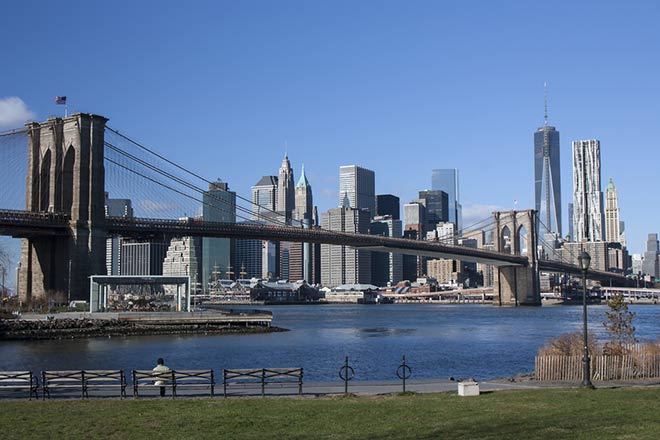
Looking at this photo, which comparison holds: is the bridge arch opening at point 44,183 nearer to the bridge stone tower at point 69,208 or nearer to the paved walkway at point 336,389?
the bridge stone tower at point 69,208

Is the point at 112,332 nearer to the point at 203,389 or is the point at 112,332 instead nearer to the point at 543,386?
the point at 203,389

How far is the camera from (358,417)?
1703 cm

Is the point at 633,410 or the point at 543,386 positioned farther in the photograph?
the point at 543,386

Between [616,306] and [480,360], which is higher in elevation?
[616,306]

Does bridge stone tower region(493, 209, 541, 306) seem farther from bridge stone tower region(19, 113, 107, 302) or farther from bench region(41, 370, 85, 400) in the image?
bench region(41, 370, 85, 400)

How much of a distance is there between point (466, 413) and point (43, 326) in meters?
46.3

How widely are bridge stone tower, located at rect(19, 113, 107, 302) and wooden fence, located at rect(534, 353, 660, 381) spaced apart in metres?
56.0

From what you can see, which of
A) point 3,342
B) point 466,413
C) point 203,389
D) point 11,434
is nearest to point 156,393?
point 203,389

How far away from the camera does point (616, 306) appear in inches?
1211

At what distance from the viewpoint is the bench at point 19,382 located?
21823mm

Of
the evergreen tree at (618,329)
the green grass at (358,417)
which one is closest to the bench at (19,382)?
the green grass at (358,417)

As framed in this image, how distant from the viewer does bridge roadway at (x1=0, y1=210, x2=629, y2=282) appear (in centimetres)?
7150

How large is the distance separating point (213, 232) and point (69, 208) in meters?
16.7

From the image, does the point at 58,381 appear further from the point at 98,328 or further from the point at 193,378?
the point at 98,328
